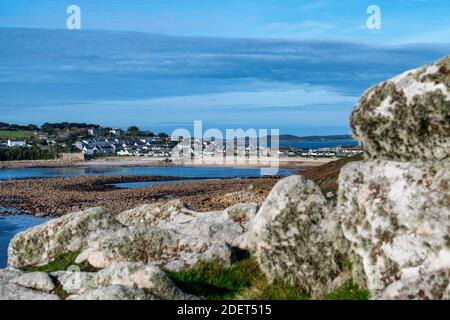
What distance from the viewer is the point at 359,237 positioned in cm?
1266

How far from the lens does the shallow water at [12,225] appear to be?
147 feet

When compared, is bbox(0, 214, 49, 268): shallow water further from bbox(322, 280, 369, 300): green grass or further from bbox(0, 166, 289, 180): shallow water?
bbox(0, 166, 289, 180): shallow water

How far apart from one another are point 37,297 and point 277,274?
5335 millimetres

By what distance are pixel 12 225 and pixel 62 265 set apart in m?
Answer: 39.0

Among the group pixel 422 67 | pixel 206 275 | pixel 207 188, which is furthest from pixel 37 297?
pixel 207 188

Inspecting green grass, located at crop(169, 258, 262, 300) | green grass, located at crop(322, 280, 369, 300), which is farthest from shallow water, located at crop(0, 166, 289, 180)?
green grass, located at crop(322, 280, 369, 300)

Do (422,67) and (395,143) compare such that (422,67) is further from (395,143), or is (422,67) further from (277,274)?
(277,274)

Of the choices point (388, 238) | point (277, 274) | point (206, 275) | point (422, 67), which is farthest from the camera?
point (206, 275)

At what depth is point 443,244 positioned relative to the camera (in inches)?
441

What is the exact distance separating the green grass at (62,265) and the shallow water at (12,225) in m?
22.0

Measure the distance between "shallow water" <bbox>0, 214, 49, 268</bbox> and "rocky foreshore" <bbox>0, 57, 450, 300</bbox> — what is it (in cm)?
2765

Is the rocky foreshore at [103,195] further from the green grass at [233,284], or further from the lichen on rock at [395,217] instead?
the lichen on rock at [395,217]

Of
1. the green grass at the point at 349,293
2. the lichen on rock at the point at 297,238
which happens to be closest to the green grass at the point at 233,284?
the lichen on rock at the point at 297,238

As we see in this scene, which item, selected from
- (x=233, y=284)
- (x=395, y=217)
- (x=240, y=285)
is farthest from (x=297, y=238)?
(x=395, y=217)
